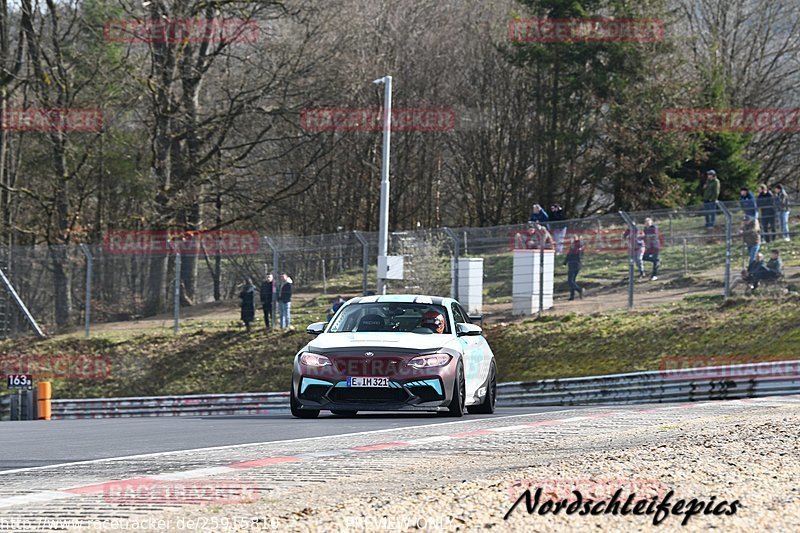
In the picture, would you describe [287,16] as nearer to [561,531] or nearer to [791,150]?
[791,150]

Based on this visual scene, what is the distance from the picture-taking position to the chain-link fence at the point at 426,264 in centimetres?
2933

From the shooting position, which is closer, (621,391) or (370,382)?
(370,382)

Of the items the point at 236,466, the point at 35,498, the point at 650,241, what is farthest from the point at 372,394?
the point at 650,241

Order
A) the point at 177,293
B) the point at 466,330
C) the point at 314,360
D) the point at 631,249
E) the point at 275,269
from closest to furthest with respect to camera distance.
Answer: the point at 314,360
the point at 466,330
the point at 631,249
the point at 275,269
the point at 177,293

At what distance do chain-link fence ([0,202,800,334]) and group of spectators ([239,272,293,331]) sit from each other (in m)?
0.57

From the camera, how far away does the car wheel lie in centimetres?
1502

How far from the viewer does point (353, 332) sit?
51.4 ft

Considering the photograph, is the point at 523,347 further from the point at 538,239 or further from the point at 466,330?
the point at 466,330

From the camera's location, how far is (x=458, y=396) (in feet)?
49.5

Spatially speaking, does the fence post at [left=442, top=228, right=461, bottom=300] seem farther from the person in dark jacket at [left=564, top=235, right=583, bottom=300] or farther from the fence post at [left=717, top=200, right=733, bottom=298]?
the fence post at [left=717, top=200, right=733, bottom=298]

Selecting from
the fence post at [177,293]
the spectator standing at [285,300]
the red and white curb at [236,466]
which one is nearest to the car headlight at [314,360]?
the red and white curb at [236,466]

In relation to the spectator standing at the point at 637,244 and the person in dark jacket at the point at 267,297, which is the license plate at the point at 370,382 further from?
the person in dark jacket at the point at 267,297

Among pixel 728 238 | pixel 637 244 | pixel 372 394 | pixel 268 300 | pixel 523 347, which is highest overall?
pixel 728 238

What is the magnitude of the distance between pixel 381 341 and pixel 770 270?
637 inches
